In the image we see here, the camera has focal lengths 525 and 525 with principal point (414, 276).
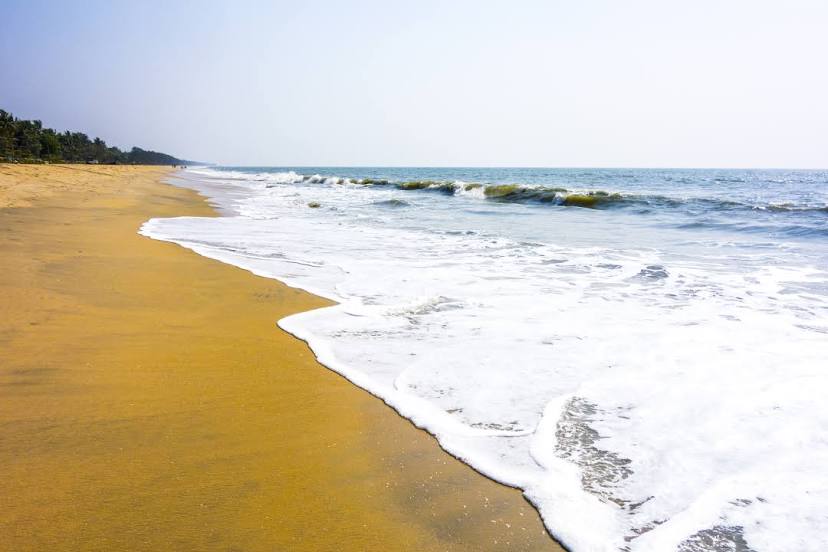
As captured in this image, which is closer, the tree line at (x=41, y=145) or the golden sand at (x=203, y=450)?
the golden sand at (x=203, y=450)

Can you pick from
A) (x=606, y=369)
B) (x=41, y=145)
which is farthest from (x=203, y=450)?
(x=41, y=145)

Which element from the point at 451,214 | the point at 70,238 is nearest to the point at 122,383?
the point at 70,238

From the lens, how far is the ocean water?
2164mm

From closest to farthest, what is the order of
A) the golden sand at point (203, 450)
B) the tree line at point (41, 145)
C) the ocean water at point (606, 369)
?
the golden sand at point (203, 450)
the ocean water at point (606, 369)
the tree line at point (41, 145)

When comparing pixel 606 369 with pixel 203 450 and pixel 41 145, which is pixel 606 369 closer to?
pixel 203 450

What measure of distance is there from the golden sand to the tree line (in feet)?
155

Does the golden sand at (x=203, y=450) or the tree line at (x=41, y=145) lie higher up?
the tree line at (x=41, y=145)

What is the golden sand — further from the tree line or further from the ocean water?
the tree line

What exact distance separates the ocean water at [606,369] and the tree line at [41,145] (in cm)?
4662

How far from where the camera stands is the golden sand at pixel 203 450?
1853mm

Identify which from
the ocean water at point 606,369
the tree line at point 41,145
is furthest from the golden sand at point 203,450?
the tree line at point 41,145

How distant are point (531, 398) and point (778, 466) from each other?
1.22m

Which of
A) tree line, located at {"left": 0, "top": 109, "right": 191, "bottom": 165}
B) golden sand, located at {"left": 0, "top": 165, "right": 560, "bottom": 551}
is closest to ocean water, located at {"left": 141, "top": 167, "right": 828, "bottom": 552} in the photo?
golden sand, located at {"left": 0, "top": 165, "right": 560, "bottom": 551}

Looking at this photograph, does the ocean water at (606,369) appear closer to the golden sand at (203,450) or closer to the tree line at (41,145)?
the golden sand at (203,450)
